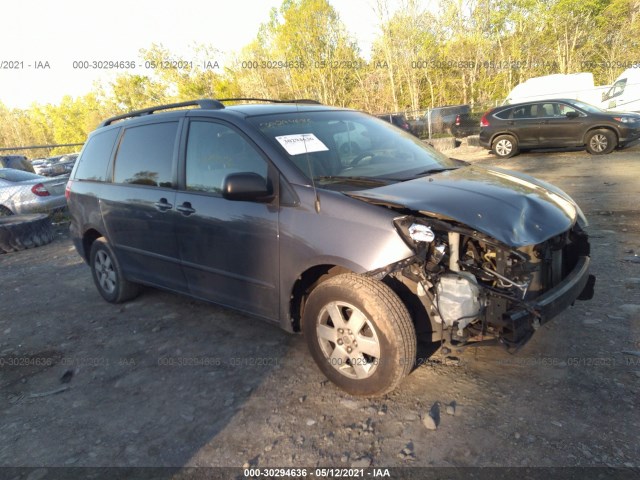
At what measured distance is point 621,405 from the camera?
2.34 metres

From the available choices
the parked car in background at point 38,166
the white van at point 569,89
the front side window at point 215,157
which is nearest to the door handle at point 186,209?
the front side window at point 215,157

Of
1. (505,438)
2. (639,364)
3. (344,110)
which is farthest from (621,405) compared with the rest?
(344,110)

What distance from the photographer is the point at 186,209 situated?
10.9ft

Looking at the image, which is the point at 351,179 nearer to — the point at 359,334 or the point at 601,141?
the point at 359,334

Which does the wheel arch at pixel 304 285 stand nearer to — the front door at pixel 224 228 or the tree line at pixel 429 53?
the front door at pixel 224 228

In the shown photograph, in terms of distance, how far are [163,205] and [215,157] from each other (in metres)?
0.67

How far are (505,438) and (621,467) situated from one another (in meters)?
0.49

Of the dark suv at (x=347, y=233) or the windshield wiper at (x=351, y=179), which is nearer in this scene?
the dark suv at (x=347, y=233)

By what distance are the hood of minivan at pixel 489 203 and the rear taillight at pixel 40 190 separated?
8749mm

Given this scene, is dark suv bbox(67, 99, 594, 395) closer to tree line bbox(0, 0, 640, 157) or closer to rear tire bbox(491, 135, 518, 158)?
rear tire bbox(491, 135, 518, 158)

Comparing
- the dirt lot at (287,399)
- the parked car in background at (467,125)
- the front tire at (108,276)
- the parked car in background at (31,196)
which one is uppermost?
the parked car in background at (467,125)

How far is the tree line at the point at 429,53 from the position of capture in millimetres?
25531

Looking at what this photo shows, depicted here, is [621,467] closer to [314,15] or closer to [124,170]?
[124,170]

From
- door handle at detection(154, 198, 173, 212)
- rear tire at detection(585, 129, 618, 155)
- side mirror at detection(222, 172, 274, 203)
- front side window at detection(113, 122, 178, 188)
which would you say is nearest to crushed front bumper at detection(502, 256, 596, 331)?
side mirror at detection(222, 172, 274, 203)
